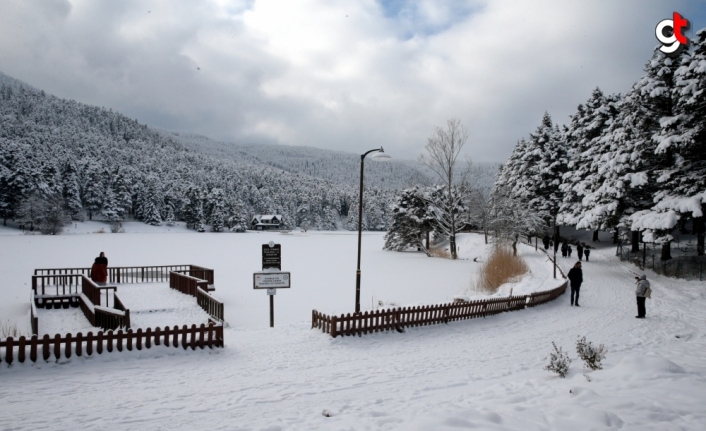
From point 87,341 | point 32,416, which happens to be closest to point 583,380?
point 32,416

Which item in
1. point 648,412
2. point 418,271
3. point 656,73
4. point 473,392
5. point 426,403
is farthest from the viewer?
point 418,271

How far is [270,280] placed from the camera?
47.8 feet

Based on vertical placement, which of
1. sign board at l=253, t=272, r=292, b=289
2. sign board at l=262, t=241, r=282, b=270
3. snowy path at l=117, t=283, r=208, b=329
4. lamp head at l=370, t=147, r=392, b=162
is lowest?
snowy path at l=117, t=283, r=208, b=329

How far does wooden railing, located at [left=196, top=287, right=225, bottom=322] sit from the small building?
105604 mm

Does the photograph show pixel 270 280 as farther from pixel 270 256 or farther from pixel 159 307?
pixel 159 307

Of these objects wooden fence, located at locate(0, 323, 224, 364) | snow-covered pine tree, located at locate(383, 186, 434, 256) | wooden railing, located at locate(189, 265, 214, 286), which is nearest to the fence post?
wooden fence, located at locate(0, 323, 224, 364)

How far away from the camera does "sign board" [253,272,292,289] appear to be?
1446cm

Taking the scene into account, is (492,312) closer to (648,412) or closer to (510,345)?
(510,345)

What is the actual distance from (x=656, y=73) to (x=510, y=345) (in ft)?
73.7

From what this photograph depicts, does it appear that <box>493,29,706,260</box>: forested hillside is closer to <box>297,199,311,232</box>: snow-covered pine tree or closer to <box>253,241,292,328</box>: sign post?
<box>253,241,292,328</box>: sign post

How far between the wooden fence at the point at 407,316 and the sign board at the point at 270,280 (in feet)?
8.03

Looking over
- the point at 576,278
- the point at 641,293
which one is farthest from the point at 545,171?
the point at 641,293

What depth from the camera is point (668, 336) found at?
11.7m

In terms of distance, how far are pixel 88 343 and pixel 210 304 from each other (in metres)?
6.72
